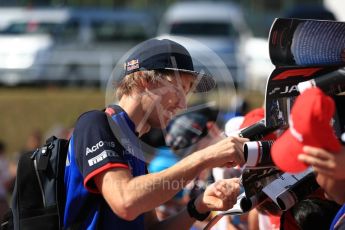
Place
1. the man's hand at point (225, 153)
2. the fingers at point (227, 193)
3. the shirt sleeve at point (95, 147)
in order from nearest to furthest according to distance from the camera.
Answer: the man's hand at point (225, 153) < the shirt sleeve at point (95, 147) < the fingers at point (227, 193)

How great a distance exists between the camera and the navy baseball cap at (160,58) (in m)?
3.47

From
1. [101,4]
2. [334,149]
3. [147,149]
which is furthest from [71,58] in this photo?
[334,149]

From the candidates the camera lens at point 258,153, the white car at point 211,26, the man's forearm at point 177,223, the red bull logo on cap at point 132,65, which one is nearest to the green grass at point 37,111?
the white car at point 211,26

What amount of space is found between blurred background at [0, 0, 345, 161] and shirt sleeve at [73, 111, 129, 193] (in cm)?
1172

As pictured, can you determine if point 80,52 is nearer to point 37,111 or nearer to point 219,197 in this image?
point 37,111

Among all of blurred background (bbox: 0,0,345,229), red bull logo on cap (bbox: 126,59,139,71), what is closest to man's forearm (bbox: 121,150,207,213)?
red bull logo on cap (bbox: 126,59,139,71)

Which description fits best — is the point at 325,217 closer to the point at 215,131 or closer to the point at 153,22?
the point at 215,131

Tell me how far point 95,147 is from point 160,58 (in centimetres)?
49

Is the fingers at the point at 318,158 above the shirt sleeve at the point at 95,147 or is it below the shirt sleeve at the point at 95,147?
above

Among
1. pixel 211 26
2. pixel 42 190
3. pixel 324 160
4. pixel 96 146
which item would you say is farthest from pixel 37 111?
pixel 324 160

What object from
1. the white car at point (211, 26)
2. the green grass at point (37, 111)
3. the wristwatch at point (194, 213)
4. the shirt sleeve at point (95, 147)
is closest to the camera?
the shirt sleeve at point (95, 147)

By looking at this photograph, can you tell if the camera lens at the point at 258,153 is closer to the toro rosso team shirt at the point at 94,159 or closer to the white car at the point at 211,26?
the toro rosso team shirt at the point at 94,159

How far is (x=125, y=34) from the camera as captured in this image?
2189 cm

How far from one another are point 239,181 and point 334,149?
920 mm
